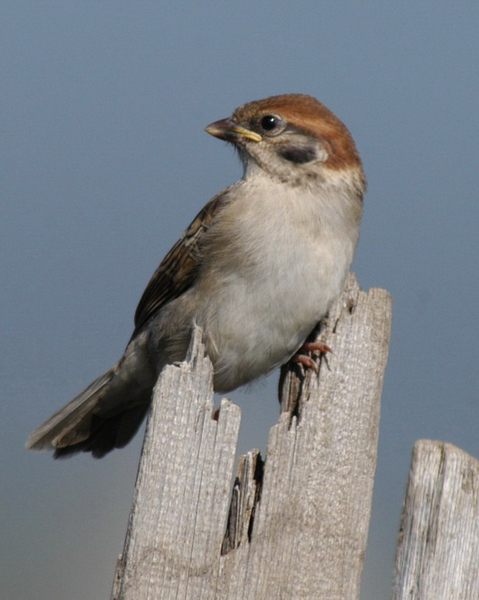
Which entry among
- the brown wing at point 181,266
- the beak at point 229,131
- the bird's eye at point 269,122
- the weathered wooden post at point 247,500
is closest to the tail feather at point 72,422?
the brown wing at point 181,266

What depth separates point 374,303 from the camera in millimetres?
3148

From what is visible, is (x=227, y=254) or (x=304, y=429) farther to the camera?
(x=227, y=254)

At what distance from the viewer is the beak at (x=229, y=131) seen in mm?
4367

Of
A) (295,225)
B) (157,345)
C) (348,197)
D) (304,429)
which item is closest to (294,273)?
(295,225)

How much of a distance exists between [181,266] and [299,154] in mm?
762

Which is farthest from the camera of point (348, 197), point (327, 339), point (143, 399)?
point (143, 399)

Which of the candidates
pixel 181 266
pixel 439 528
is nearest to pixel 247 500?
pixel 439 528

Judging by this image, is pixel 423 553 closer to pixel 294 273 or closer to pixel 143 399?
pixel 294 273

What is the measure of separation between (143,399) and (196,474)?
1.89 metres

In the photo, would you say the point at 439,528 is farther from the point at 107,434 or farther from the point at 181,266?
the point at 107,434

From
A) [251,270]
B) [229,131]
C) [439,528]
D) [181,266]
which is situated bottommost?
[439,528]

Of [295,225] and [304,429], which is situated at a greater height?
[295,225]

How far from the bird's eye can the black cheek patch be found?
0.54 ft

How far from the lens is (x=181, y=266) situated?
4262 mm
